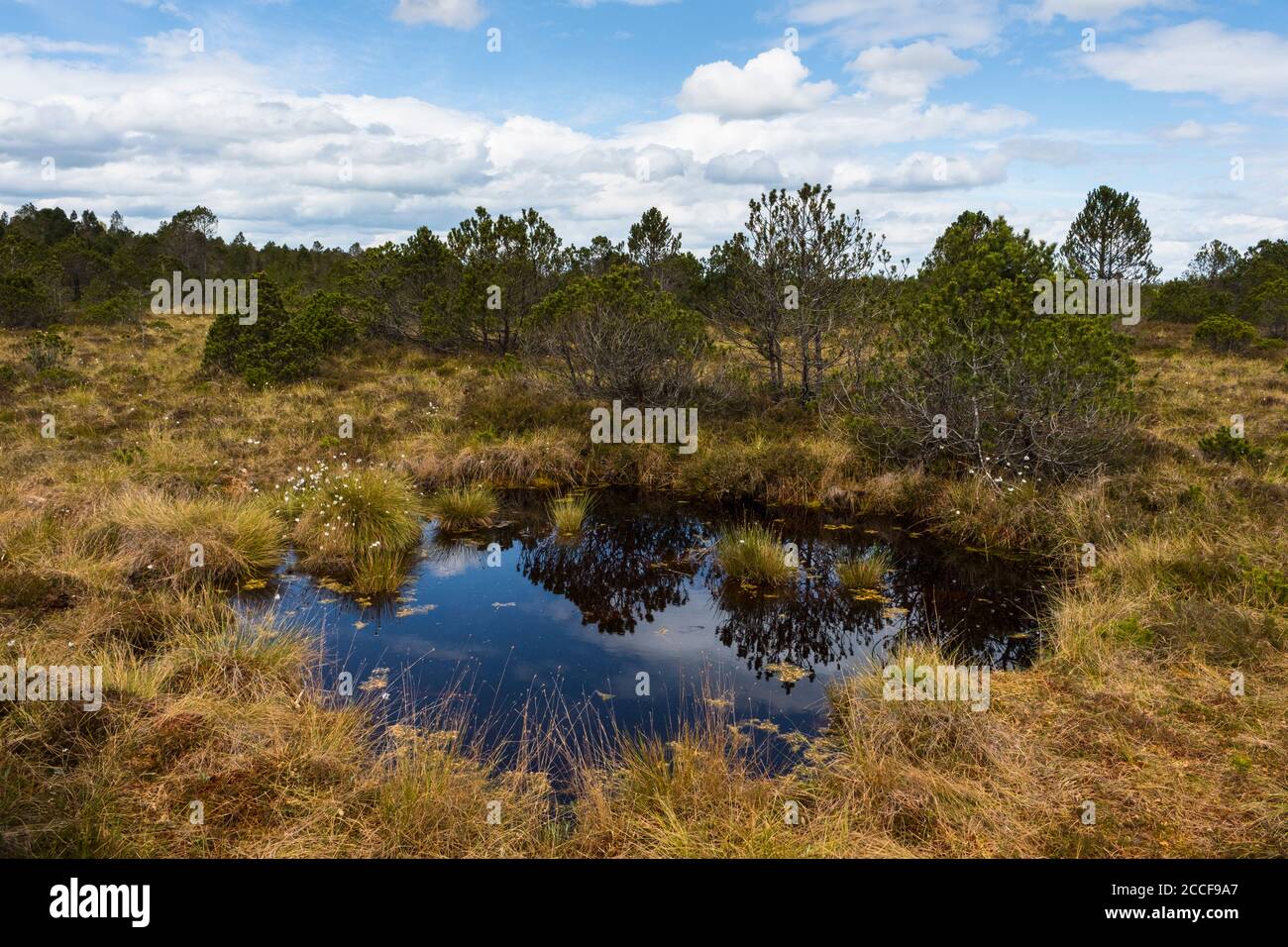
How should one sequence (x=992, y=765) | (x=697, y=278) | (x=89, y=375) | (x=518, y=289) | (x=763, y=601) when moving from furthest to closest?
(x=697, y=278), (x=518, y=289), (x=89, y=375), (x=763, y=601), (x=992, y=765)

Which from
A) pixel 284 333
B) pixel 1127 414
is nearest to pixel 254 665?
pixel 1127 414

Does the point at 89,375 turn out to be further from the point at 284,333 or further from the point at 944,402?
the point at 944,402

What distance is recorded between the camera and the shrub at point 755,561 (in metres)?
8.99

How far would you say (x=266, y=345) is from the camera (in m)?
19.0

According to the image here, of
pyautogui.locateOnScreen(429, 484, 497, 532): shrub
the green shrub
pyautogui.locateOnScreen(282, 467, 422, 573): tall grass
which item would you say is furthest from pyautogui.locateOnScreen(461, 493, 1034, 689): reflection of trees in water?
the green shrub

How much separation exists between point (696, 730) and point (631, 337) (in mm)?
10355

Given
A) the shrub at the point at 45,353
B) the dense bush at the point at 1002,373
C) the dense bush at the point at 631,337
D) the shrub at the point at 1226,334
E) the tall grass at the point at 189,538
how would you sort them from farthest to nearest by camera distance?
the shrub at the point at 1226,334 < the shrub at the point at 45,353 < the dense bush at the point at 631,337 < the dense bush at the point at 1002,373 < the tall grass at the point at 189,538

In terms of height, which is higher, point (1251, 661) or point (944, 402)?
point (944, 402)

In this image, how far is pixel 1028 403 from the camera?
10891 mm

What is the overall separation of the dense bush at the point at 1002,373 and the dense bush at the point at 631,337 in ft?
13.2

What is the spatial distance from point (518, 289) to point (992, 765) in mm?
20307
